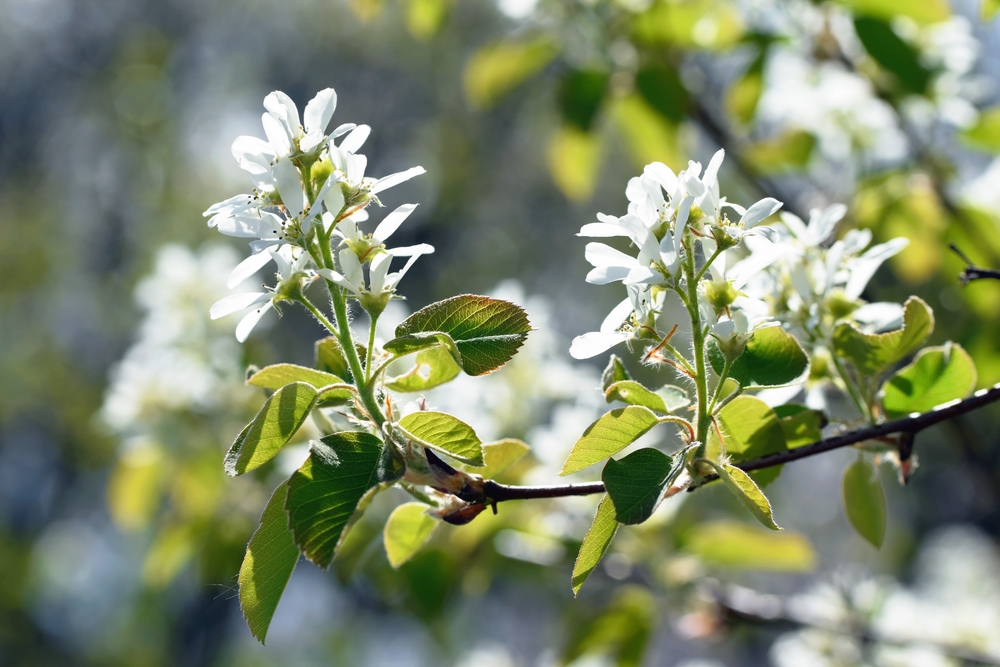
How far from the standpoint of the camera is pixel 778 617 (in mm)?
1895

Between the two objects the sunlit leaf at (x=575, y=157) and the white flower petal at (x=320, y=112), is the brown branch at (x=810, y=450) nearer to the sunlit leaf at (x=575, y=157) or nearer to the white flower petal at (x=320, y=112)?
the white flower petal at (x=320, y=112)

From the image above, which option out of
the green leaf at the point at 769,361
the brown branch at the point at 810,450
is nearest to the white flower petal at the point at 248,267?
the brown branch at the point at 810,450

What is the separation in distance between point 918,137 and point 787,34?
449mm

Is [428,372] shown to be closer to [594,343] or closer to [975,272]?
[594,343]

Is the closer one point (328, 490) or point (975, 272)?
point (328, 490)

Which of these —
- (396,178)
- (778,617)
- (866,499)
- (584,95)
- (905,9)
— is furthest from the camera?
(584,95)

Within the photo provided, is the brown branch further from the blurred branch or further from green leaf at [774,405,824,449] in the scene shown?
the blurred branch

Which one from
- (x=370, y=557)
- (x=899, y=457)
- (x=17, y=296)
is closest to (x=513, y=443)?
(x=899, y=457)

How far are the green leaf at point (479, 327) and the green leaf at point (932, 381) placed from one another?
50 centimetres

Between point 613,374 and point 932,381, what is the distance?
41 centimetres

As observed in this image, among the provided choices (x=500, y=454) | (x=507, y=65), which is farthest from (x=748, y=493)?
(x=507, y=65)

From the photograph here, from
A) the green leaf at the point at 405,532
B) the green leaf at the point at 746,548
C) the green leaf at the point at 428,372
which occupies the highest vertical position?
the green leaf at the point at 428,372

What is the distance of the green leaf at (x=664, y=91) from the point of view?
198 centimetres

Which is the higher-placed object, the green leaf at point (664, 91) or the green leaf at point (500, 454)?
the green leaf at point (664, 91)
